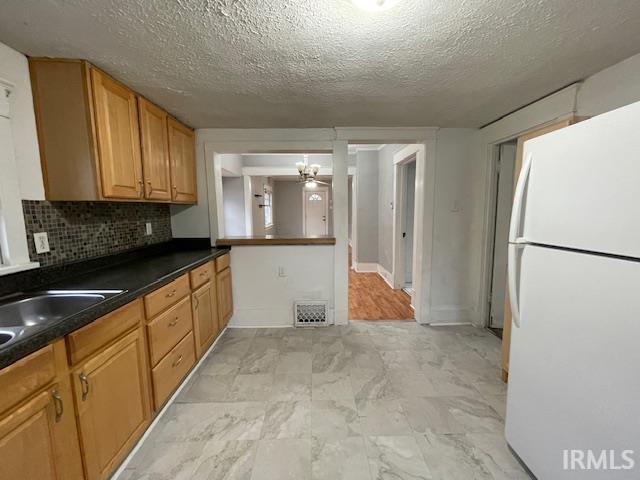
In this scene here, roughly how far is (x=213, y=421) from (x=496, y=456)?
1.63m

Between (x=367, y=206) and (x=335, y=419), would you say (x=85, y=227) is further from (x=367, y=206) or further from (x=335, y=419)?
(x=367, y=206)

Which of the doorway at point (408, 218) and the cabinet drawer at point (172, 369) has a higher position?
the doorway at point (408, 218)

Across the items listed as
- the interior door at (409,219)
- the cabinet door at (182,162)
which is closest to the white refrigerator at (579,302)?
the cabinet door at (182,162)

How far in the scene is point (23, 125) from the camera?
142 centimetres

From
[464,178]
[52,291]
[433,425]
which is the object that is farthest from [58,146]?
[464,178]

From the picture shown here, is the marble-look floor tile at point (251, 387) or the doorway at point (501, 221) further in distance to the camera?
the doorway at point (501, 221)

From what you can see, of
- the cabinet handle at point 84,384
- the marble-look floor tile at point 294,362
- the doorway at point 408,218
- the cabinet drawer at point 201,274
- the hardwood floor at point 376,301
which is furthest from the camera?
the doorway at point 408,218

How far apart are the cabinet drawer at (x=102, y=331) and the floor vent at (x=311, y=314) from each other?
174 centimetres

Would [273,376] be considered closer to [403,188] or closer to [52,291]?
[52,291]

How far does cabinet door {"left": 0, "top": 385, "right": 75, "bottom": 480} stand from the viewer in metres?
0.81

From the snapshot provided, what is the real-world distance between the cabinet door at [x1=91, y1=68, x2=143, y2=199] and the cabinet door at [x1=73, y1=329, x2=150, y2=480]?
3.11 feet

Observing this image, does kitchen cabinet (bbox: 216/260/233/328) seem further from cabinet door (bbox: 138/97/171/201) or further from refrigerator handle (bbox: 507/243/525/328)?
refrigerator handle (bbox: 507/243/525/328)

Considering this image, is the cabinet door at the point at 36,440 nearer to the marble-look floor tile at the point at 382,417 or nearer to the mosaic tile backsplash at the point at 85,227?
the mosaic tile backsplash at the point at 85,227

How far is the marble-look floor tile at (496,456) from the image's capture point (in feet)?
4.34
